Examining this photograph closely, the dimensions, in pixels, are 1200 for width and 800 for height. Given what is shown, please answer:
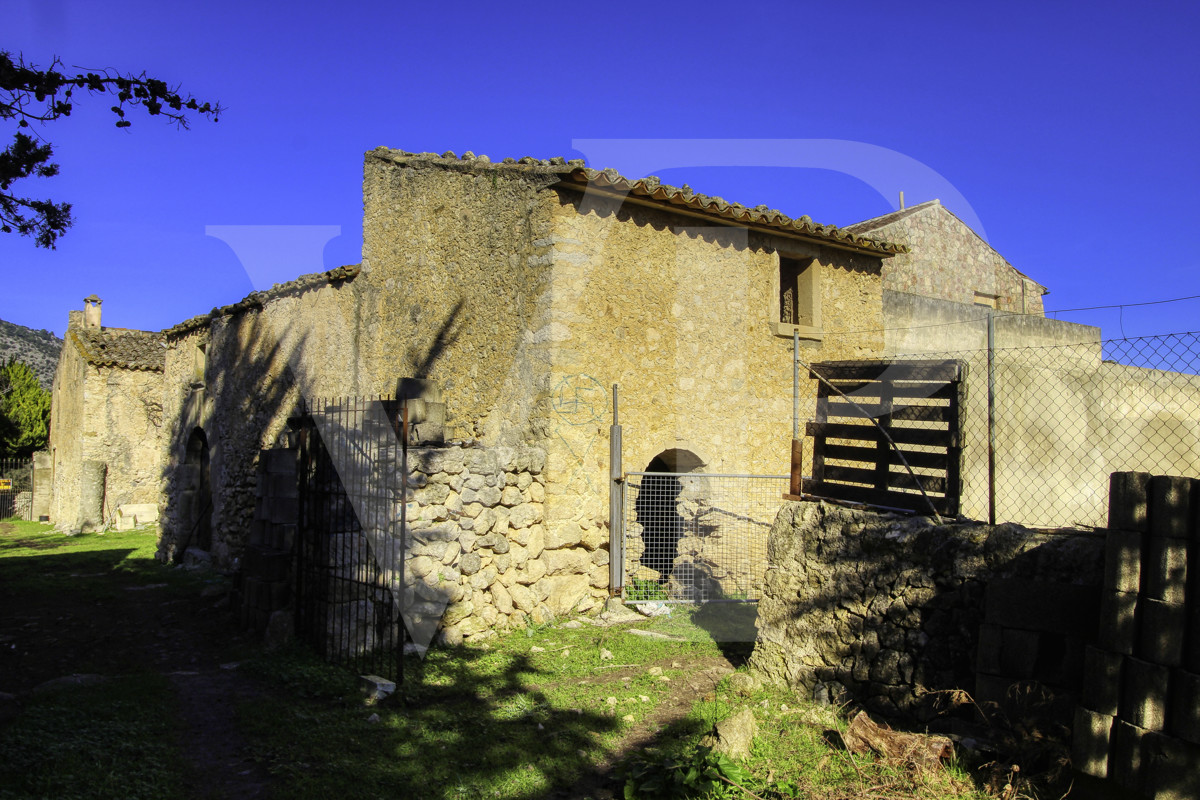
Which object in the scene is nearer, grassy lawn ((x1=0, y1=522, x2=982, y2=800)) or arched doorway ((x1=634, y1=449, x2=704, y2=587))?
grassy lawn ((x1=0, y1=522, x2=982, y2=800))

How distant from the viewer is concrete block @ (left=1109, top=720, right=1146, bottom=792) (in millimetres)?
3314

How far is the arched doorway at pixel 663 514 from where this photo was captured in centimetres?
870

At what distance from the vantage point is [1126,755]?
132 inches

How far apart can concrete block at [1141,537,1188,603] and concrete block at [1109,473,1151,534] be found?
3.8 inches

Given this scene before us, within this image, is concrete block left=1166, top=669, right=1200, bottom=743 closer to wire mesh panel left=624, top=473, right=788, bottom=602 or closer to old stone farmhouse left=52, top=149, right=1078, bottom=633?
old stone farmhouse left=52, top=149, right=1078, bottom=633

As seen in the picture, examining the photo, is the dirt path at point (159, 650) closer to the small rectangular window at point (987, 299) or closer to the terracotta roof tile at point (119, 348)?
the terracotta roof tile at point (119, 348)

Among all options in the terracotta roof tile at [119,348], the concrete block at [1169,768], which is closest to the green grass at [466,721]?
the concrete block at [1169,768]

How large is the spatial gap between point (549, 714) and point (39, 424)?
88.6 feet

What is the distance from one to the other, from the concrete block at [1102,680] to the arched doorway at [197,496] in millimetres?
13586

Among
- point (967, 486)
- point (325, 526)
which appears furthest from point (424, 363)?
point (967, 486)

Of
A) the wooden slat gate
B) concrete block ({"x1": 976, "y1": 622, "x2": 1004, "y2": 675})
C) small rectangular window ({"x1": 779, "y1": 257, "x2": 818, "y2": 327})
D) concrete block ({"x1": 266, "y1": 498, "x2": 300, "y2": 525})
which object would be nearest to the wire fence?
concrete block ({"x1": 266, "y1": 498, "x2": 300, "y2": 525})

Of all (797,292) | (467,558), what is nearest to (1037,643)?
(467,558)

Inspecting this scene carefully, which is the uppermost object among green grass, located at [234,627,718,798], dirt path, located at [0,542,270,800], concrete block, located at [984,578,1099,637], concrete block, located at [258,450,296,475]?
concrete block, located at [258,450,296,475]

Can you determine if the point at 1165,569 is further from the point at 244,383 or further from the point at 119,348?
the point at 119,348
